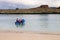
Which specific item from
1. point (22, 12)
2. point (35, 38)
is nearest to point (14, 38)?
point (35, 38)

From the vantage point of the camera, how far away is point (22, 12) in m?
35.2

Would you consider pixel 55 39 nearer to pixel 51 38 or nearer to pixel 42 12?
pixel 51 38

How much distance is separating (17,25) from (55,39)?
15.1ft

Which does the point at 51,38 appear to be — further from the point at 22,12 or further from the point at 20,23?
the point at 22,12

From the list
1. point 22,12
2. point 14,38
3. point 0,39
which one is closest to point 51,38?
point 14,38

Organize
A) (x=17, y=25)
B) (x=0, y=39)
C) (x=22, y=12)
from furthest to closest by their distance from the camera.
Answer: (x=22, y=12) < (x=17, y=25) < (x=0, y=39)

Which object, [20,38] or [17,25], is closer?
[20,38]

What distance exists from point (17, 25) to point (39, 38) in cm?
427

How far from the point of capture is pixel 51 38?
21.6ft

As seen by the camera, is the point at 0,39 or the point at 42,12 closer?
the point at 0,39

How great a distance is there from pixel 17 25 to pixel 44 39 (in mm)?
4424

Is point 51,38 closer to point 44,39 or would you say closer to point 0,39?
point 44,39

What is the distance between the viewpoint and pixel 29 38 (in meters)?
6.61

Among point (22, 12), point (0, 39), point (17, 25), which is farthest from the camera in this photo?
point (22, 12)
